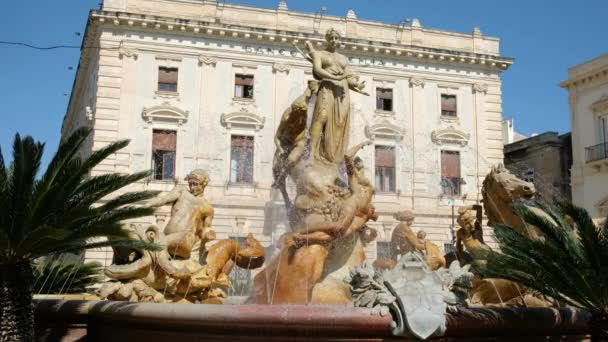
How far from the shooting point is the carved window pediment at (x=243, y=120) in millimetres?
29092

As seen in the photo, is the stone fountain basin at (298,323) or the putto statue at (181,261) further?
the putto statue at (181,261)

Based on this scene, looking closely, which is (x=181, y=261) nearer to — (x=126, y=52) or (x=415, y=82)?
(x=126, y=52)

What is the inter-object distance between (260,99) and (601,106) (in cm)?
1714

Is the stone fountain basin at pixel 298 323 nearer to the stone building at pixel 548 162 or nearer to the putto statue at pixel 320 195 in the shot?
the putto statue at pixel 320 195

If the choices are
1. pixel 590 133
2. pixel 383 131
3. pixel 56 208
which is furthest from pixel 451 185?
pixel 56 208

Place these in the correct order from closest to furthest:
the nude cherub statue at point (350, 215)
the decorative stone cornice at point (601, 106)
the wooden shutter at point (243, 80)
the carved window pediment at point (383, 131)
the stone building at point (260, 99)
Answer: the nude cherub statue at point (350, 215) < the stone building at point (260, 99) < the wooden shutter at point (243, 80) < the carved window pediment at point (383, 131) < the decorative stone cornice at point (601, 106)

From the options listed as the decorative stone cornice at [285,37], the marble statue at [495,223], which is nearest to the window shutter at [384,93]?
the decorative stone cornice at [285,37]

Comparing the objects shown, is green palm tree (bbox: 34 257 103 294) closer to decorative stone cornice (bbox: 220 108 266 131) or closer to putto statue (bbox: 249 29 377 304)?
putto statue (bbox: 249 29 377 304)

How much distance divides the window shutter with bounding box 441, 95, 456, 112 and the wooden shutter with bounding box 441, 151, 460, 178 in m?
2.18

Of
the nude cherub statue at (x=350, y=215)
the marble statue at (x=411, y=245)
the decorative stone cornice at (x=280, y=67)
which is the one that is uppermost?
the decorative stone cornice at (x=280, y=67)

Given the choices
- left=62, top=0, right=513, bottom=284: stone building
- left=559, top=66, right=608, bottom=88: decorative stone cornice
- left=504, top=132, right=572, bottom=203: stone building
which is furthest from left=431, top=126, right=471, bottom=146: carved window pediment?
left=559, top=66, right=608, bottom=88: decorative stone cornice

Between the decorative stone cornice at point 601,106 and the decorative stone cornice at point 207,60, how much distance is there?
19107 mm

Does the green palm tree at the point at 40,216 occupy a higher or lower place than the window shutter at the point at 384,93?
lower

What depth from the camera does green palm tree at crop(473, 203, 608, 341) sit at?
23.4ft
